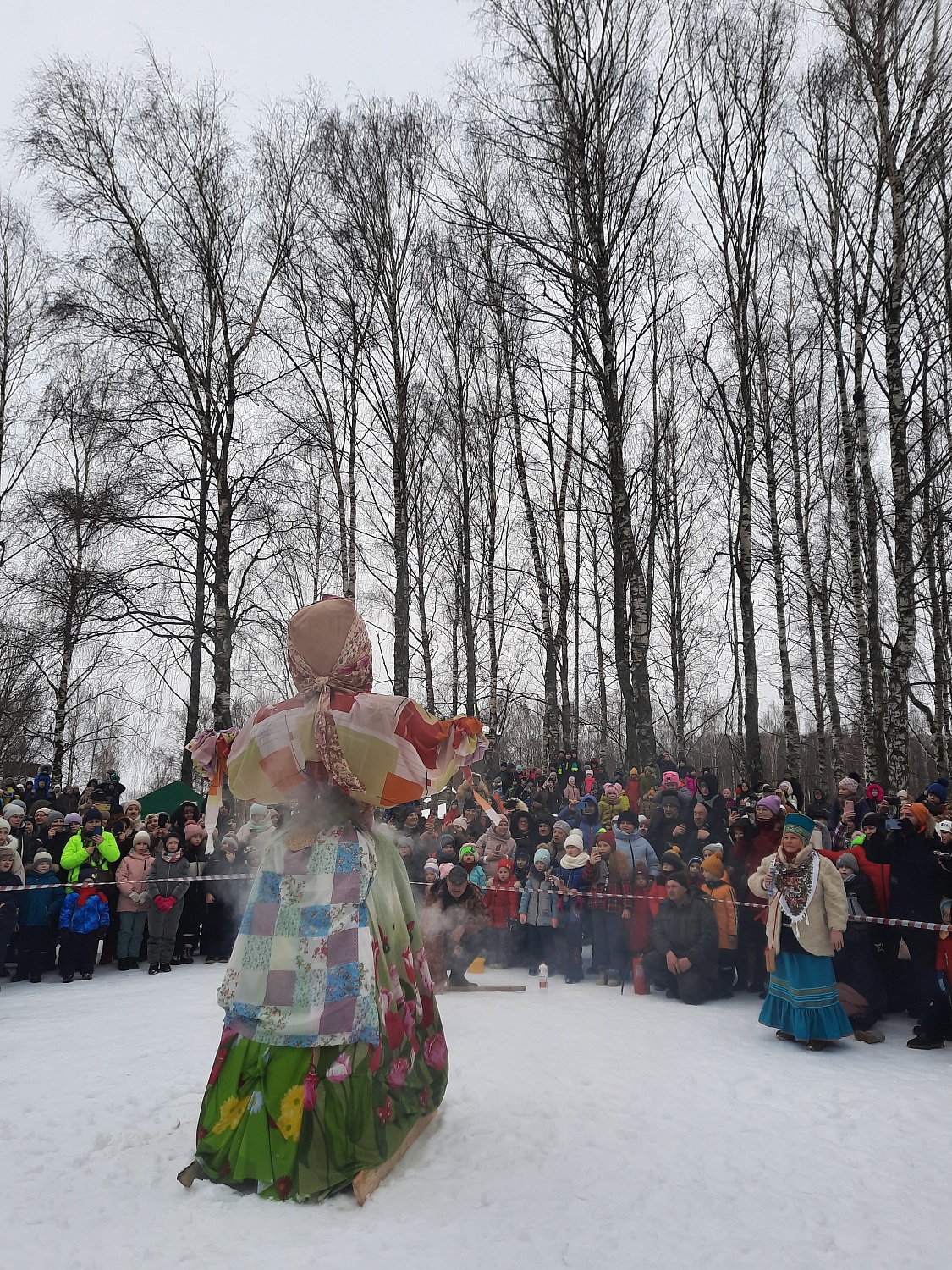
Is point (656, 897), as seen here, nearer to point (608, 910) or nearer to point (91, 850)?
point (608, 910)

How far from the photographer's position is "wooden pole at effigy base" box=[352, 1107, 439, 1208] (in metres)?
3.34

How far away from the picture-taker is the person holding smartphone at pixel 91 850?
29.7 feet

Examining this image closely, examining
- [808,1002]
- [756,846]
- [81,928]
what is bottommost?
[808,1002]

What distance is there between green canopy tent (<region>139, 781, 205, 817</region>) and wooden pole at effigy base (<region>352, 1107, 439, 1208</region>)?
38.4 ft

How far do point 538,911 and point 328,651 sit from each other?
5.88 meters

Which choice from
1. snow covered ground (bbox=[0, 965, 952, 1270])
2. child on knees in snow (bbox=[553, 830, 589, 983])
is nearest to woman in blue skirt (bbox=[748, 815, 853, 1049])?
snow covered ground (bbox=[0, 965, 952, 1270])

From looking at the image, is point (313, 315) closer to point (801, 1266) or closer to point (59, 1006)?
point (59, 1006)

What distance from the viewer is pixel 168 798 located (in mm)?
15000

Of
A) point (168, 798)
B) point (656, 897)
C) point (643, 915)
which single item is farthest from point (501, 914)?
point (168, 798)

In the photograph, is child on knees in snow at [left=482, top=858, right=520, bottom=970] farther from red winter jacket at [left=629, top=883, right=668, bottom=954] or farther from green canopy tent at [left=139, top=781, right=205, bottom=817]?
green canopy tent at [left=139, top=781, right=205, bottom=817]

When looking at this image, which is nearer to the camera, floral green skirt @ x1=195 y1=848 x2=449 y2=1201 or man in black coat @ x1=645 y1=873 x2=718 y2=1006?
floral green skirt @ x1=195 y1=848 x2=449 y2=1201

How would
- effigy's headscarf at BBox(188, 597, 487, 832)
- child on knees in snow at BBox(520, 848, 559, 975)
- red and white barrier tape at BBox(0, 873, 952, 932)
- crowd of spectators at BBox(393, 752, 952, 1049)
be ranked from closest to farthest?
1. effigy's headscarf at BBox(188, 597, 487, 832)
2. red and white barrier tape at BBox(0, 873, 952, 932)
3. crowd of spectators at BBox(393, 752, 952, 1049)
4. child on knees in snow at BBox(520, 848, 559, 975)

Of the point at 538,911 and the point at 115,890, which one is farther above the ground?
the point at 115,890

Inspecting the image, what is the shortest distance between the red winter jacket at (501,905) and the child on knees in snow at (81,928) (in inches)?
157
